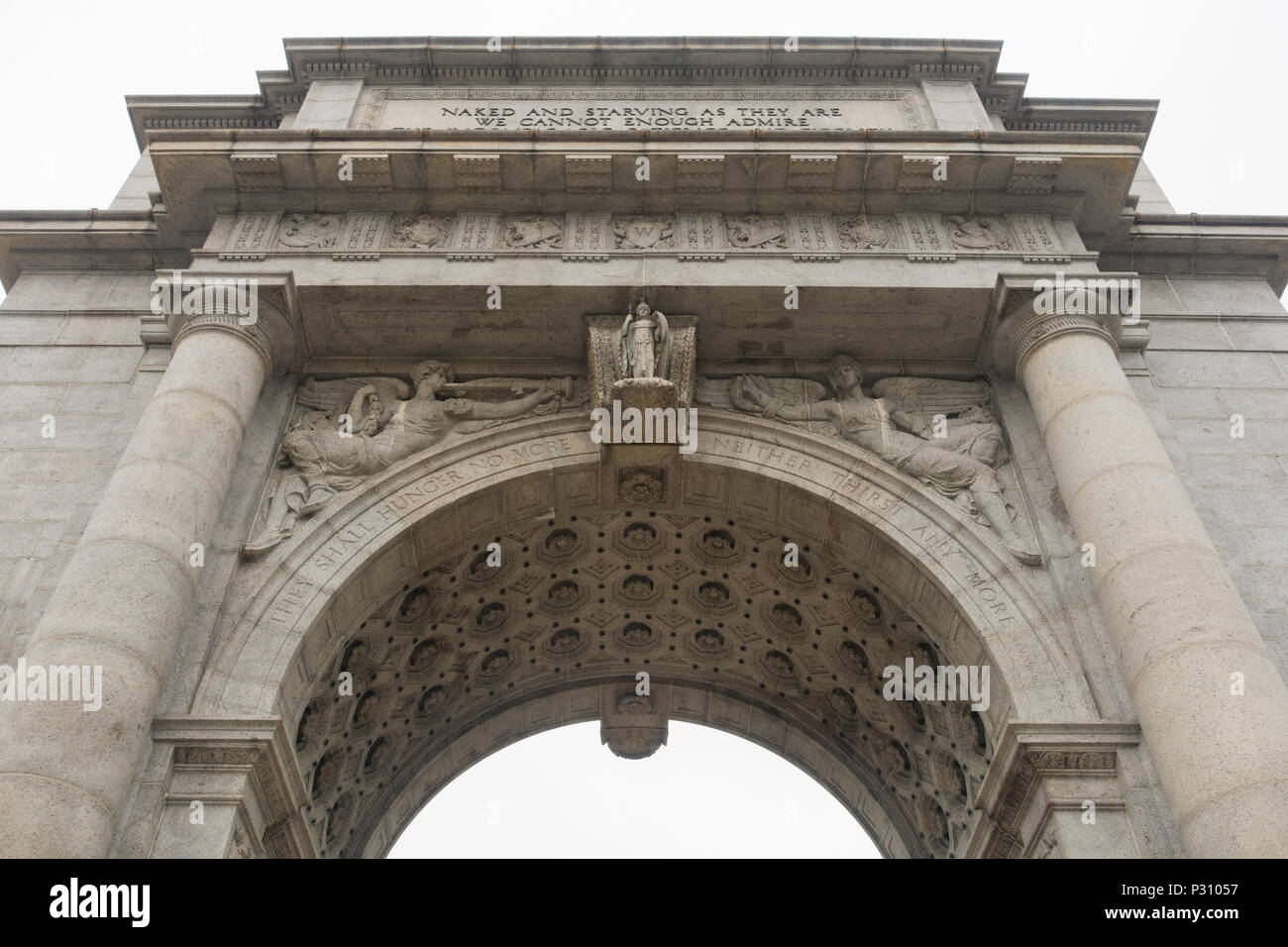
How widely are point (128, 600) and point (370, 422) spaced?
14.3ft

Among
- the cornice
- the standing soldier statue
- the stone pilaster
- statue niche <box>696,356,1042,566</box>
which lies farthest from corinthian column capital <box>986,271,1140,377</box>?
the stone pilaster

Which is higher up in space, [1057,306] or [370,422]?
[370,422]

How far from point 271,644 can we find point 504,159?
7.35 metres

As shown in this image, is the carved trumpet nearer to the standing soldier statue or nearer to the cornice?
the standing soldier statue

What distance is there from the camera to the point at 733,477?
1491 centimetres

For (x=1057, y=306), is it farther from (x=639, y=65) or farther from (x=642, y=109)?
(x=639, y=65)

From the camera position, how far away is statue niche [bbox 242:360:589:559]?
1398cm

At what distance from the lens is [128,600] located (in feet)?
37.4

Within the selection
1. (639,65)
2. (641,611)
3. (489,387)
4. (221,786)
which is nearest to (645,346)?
(489,387)

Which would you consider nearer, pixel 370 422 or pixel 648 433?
pixel 648 433

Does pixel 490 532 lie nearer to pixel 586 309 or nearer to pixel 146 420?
pixel 586 309

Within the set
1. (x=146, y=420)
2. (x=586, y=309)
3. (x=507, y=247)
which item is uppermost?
(x=507, y=247)

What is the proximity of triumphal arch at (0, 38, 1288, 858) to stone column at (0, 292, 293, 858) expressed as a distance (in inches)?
2.5
